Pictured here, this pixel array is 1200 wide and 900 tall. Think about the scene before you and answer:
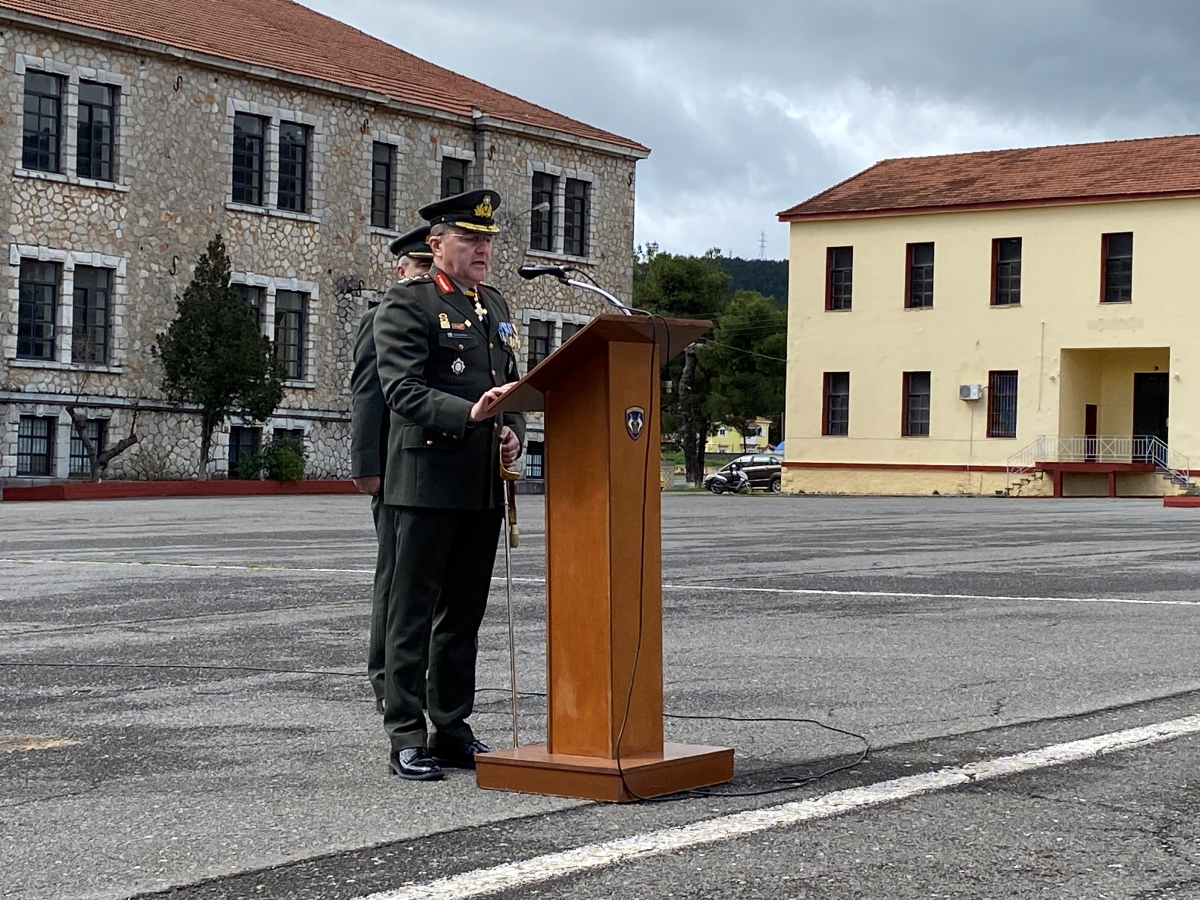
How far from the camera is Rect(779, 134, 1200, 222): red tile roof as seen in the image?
48969 mm

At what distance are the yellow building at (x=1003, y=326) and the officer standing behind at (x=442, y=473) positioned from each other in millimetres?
44153

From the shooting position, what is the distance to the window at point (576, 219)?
5003 cm

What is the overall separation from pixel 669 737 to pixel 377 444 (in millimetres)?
1540

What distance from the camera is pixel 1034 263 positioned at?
49875 millimetres

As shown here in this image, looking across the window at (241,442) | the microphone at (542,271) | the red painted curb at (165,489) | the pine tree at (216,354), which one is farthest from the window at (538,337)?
the microphone at (542,271)

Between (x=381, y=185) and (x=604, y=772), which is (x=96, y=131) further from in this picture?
(x=604, y=772)

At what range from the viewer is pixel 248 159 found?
42.5m

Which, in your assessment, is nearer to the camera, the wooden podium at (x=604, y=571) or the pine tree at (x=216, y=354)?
the wooden podium at (x=604, y=571)

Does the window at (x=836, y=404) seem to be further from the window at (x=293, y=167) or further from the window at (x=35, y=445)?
the window at (x=35, y=445)

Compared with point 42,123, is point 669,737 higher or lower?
lower

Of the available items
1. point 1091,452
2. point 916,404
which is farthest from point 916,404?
point 1091,452

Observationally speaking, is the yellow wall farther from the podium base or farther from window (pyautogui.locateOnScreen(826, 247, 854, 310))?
the podium base

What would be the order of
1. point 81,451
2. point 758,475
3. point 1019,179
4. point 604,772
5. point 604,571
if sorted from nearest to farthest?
point 604,772, point 604,571, point 81,451, point 1019,179, point 758,475

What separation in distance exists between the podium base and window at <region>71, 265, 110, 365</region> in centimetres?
3480
